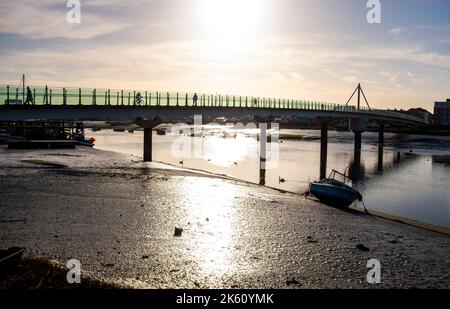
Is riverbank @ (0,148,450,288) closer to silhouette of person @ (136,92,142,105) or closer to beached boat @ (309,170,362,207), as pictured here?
beached boat @ (309,170,362,207)

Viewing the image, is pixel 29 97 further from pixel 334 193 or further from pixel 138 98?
pixel 334 193

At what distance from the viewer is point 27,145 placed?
54.0 metres

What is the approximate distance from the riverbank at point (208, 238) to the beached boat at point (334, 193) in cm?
132

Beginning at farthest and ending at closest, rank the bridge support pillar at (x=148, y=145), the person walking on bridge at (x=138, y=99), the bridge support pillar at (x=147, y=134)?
1. the bridge support pillar at (x=148, y=145)
2. the bridge support pillar at (x=147, y=134)
3. the person walking on bridge at (x=138, y=99)

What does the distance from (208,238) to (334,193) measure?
12.2m

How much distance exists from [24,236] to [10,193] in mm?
9004

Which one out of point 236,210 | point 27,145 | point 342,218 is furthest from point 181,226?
point 27,145

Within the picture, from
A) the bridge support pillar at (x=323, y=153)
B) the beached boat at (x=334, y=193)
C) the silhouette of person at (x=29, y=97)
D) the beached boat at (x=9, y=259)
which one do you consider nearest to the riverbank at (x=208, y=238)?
the beached boat at (x=334, y=193)

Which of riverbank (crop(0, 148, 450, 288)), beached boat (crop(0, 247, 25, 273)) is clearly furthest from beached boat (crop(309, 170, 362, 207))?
beached boat (crop(0, 247, 25, 273))

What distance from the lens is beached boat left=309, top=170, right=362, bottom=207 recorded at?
26109mm

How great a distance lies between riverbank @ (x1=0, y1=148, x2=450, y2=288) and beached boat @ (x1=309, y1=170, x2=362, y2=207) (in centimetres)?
132

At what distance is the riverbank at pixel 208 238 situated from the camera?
13.0 m

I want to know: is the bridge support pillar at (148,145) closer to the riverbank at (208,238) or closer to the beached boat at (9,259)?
the riverbank at (208,238)
